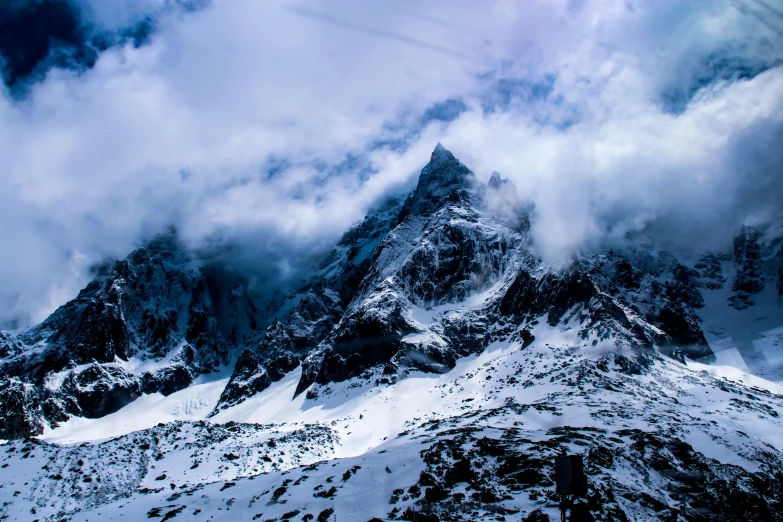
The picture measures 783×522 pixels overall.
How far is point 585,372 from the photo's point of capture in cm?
9506

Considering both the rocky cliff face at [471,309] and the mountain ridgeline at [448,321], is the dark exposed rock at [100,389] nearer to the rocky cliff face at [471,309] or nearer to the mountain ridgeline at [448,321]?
the mountain ridgeline at [448,321]

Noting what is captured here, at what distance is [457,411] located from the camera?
99625 mm

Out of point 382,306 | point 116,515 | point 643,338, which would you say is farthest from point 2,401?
point 643,338

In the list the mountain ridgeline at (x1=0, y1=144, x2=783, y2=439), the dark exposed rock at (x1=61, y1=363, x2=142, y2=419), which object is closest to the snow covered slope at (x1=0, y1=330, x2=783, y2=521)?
the mountain ridgeline at (x1=0, y1=144, x2=783, y2=439)

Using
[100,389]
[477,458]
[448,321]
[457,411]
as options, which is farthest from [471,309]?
[100,389]

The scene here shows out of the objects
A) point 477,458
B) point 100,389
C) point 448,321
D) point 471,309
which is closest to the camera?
point 477,458

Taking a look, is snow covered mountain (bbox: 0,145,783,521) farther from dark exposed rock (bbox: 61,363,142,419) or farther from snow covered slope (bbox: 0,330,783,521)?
dark exposed rock (bbox: 61,363,142,419)

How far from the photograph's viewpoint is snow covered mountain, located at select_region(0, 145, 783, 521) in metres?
35.5

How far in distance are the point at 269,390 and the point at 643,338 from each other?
131 m

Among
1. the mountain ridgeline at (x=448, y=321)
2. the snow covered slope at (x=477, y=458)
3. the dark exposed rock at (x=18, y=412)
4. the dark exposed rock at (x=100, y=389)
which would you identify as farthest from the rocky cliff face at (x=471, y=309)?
the dark exposed rock at (x=18, y=412)

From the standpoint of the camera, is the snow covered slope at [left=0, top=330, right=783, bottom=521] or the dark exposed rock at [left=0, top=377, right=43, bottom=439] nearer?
the snow covered slope at [left=0, top=330, right=783, bottom=521]

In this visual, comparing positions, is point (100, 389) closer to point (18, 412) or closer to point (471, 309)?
point (18, 412)

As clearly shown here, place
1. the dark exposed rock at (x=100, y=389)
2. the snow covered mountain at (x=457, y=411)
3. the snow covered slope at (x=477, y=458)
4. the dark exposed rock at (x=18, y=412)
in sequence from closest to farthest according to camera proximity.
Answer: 1. the snow covered slope at (x=477, y=458)
2. the snow covered mountain at (x=457, y=411)
3. the dark exposed rock at (x=18, y=412)
4. the dark exposed rock at (x=100, y=389)

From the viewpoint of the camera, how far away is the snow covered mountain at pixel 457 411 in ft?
117
